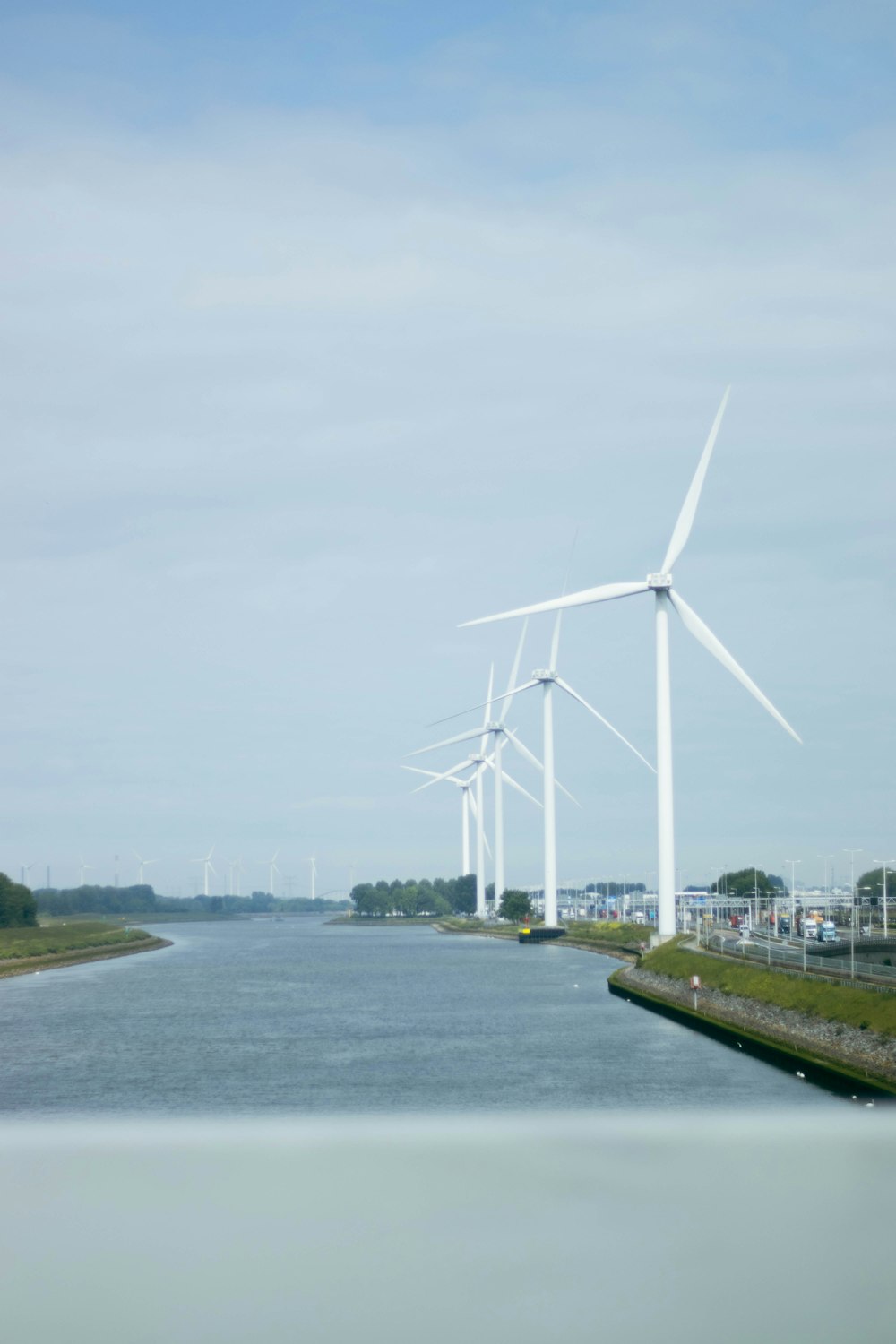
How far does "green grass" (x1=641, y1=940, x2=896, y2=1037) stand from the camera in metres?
21.7

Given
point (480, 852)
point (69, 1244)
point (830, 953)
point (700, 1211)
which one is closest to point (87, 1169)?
point (69, 1244)

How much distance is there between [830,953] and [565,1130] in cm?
3601

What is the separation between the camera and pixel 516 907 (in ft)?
346

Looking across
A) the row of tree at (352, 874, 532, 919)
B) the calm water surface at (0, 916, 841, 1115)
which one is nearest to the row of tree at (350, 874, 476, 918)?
the row of tree at (352, 874, 532, 919)

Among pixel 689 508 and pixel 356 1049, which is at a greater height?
pixel 689 508

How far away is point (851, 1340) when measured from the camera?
214 centimetres

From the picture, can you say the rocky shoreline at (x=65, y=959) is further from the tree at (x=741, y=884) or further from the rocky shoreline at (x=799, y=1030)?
the tree at (x=741, y=884)

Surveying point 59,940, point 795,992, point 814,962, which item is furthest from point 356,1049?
point 59,940

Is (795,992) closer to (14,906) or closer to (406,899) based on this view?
(14,906)

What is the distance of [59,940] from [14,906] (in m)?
4.01

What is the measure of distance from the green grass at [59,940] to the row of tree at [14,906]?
102 cm

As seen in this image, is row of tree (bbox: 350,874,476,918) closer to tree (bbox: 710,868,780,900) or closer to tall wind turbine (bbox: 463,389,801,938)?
tree (bbox: 710,868,780,900)

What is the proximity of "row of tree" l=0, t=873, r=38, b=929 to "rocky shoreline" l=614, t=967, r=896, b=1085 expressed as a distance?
1968 inches

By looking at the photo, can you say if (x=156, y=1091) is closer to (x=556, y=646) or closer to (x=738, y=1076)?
(x=738, y=1076)
